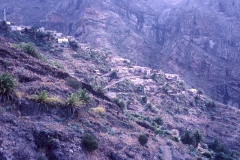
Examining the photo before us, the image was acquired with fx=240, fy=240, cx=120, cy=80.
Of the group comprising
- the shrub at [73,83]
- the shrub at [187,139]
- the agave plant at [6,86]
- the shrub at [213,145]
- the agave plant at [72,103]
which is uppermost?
the agave plant at [6,86]

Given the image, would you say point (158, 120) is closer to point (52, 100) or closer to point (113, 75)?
point (113, 75)

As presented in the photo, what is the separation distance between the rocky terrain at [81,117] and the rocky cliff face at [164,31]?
26.0m

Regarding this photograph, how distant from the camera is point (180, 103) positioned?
44906 millimetres

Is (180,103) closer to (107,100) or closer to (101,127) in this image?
(107,100)

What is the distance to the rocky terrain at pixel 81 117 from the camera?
13.1 meters

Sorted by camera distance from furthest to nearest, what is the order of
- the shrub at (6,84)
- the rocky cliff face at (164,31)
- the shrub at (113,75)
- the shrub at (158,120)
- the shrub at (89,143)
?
1. the rocky cliff face at (164,31)
2. the shrub at (113,75)
3. the shrub at (158,120)
4. the shrub at (89,143)
5. the shrub at (6,84)

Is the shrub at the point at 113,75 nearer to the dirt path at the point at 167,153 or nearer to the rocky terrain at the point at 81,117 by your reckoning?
the rocky terrain at the point at 81,117

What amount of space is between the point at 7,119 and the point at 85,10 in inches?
2888

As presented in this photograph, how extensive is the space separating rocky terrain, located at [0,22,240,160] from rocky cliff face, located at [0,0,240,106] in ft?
85.3

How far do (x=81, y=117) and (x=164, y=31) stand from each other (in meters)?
79.8

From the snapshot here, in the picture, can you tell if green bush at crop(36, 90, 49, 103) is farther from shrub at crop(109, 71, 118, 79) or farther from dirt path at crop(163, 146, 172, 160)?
shrub at crop(109, 71, 118, 79)

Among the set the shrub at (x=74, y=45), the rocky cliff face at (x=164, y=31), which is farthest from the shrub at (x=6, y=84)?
the rocky cliff face at (x=164, y=31)

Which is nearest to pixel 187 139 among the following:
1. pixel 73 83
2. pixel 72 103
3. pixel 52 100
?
pixel 73 83

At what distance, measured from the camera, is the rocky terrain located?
13062mm
